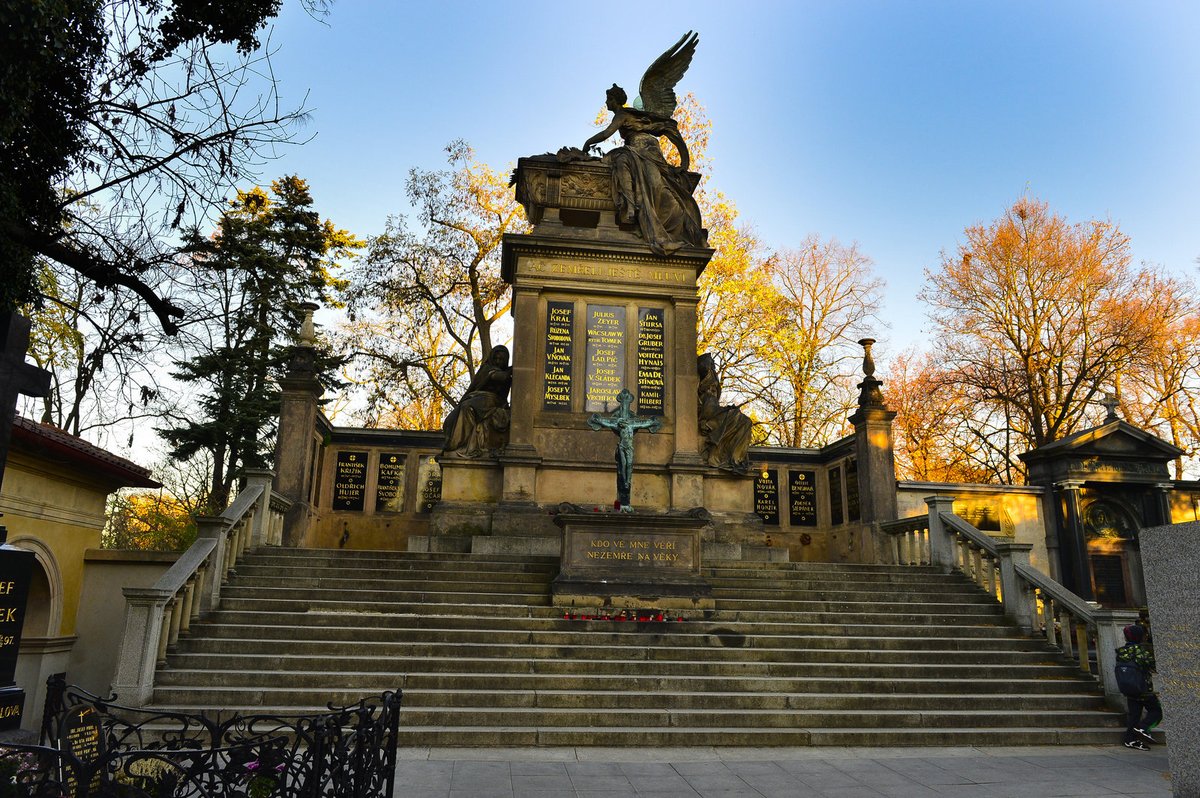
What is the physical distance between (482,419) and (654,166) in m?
7.22

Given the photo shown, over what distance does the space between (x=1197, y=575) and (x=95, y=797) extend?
623 cm

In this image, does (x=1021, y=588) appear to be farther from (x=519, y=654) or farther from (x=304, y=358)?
(x=304, y=358)

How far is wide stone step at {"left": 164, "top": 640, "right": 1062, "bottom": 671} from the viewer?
9562 mm

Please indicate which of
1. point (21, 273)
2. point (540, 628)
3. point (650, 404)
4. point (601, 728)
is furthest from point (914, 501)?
point (21, 273)

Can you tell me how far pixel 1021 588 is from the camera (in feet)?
39.0

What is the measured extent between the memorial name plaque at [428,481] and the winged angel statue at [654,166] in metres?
7.78

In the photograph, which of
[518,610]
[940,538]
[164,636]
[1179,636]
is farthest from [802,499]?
[1179,636]

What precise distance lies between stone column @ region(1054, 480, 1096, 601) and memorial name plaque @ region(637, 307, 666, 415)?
1176 centimetres

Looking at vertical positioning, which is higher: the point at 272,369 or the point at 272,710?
the point at 272,369

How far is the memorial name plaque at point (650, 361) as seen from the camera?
1677 cm

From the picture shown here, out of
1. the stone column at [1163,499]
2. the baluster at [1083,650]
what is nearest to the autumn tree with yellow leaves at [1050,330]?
the stone column at [1163,499]

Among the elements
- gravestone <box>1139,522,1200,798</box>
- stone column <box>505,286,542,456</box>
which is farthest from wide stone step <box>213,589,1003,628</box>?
gravestone <box>1139,522,1200,798</box>

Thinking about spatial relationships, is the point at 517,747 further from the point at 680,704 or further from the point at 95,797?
the point at 95,797

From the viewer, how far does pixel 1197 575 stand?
5.00 meters
